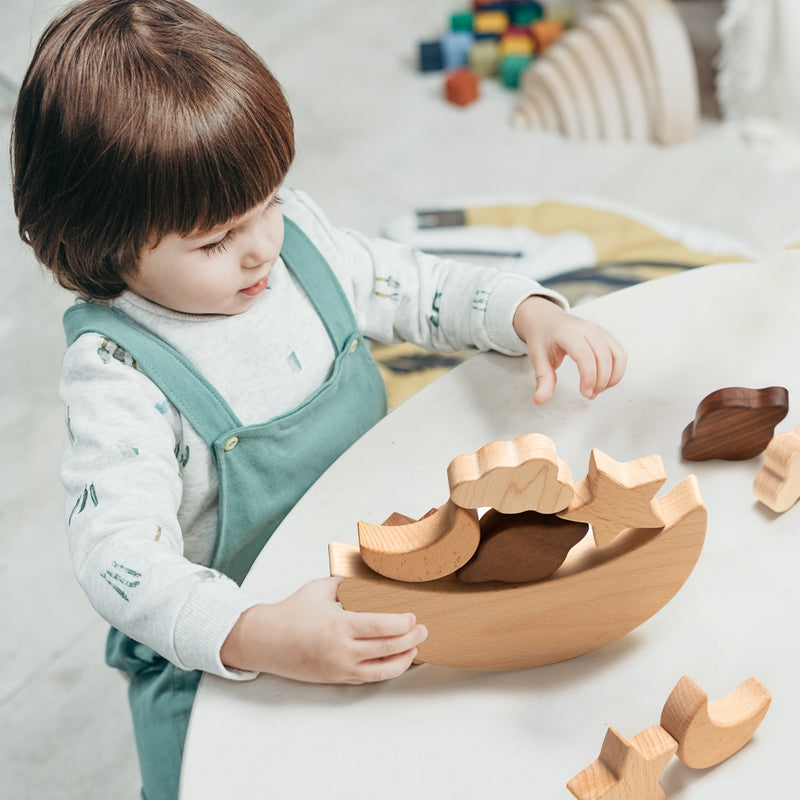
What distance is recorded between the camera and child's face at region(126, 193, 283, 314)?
2.22 feet

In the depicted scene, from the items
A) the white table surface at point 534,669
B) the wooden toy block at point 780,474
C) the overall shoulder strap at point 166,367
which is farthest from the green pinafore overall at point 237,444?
the wooden toy block at point 780,474

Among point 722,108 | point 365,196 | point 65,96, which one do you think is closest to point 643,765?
point 65,96

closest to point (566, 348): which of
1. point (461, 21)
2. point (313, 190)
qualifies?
point (313, 190)

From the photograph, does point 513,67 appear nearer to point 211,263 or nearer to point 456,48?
point 456,48

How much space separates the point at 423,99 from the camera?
2.06 metres

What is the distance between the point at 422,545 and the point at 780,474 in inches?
10.2

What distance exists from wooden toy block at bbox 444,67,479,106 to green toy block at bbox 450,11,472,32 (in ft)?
0.62

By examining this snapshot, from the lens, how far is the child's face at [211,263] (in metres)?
0.68

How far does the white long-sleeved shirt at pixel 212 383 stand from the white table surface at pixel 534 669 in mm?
49

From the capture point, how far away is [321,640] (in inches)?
21.6

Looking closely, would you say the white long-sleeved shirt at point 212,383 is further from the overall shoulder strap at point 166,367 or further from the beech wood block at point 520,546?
the beech wood block at point 520,546

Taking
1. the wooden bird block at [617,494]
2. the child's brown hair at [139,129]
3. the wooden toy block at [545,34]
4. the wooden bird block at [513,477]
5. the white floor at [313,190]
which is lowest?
the white floor at [313,190]

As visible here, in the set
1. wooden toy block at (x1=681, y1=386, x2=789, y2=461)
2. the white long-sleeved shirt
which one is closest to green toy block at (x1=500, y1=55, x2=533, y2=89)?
the white long-sleeved shirt

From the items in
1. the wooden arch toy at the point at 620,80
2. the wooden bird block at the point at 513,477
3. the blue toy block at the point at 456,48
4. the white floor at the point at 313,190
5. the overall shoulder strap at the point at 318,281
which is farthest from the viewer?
the blue toy block at the point at 456,48
